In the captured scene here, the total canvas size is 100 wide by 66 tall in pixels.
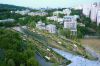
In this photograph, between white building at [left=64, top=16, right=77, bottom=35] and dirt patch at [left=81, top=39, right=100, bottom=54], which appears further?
white building at [left=64, top=16, right=77, bottom=35]

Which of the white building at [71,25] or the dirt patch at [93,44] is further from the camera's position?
the white building at [71,25]

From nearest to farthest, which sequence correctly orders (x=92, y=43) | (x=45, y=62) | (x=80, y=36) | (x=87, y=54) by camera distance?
(x=45, y=62)
(x=87, y=54)
(x=92, y=43)
(x=80, y=36)

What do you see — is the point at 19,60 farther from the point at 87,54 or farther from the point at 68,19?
the point at 68,19

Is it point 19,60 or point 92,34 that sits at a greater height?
point 19,60

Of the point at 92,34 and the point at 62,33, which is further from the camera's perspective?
the point at 92,34

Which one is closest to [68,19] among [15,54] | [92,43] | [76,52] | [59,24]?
[59,24]

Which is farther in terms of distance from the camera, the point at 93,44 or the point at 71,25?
the point at 71,25

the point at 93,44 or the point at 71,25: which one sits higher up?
the point at 71,25

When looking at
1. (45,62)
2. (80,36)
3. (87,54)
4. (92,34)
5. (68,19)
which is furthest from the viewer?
(68,19)

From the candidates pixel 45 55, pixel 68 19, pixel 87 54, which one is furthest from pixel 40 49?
pixel 68 19
